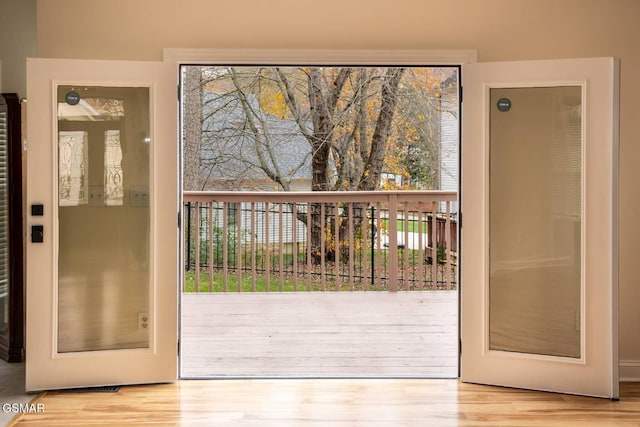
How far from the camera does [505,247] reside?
362 cm

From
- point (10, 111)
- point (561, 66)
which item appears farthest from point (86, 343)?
point (561, 66)

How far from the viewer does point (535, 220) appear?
358 centimetres

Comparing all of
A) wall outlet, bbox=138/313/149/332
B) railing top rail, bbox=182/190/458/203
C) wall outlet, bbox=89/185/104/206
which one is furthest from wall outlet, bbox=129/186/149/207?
railing top rail, bbox=182/190/458/203

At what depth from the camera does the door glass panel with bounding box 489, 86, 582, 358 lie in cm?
350

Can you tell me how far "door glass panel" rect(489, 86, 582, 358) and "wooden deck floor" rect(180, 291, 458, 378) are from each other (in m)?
0.58

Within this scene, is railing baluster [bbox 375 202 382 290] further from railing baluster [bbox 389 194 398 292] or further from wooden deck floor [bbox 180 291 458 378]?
wooden deck floor [bbox 180 291 458 378]

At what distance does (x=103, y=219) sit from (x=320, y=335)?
→ 6.43ft

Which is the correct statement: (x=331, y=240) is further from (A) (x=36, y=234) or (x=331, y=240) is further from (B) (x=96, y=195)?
(A) (x=36, y=234)

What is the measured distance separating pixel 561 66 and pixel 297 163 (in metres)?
5.23

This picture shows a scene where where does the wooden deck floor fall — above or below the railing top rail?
below

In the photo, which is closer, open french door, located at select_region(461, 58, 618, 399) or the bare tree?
open french door, located at select_region(461, 58, 618, 399)

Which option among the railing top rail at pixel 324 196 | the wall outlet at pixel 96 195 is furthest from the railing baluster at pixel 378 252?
the wall outlet at pixel 96 195

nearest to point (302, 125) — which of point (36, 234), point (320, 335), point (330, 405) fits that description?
point (320, 335)

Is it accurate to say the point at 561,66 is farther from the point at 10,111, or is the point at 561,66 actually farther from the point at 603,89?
the point at 10,111
